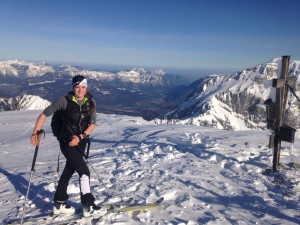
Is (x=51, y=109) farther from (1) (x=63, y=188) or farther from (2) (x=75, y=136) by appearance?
(1) (x=63, y=188)

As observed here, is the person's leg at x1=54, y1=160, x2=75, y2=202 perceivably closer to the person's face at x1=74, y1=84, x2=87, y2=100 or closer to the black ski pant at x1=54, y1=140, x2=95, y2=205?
the black ski pant at x1=54, y1=140, x2=95, y2=205

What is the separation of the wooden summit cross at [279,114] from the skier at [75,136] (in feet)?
22.9

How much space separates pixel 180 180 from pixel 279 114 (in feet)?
14.2

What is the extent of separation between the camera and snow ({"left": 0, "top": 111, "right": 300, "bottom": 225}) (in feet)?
27.3

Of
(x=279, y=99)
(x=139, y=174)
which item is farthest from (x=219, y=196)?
(x=279, y=99)

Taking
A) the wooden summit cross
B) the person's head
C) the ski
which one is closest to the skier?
the person's head

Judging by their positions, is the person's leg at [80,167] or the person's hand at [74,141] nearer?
the person's hand at [74,141]

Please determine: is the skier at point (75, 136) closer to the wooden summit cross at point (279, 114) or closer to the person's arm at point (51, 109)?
the person's arm at point (51, 109)

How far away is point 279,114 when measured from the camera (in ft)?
37.9

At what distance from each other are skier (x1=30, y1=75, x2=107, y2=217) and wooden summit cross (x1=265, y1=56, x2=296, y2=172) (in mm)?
6987

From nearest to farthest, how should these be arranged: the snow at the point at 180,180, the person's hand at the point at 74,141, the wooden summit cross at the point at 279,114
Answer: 1. the person's hand at the point at 74,141
2. the snow at the point at 180,180
3. the wooden summit cross at the point at 279,114

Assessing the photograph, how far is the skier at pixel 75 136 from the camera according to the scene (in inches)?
298

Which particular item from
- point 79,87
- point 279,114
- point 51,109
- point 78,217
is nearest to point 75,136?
point 51,109

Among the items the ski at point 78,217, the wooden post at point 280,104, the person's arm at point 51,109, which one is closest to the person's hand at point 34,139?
the person's arm at point 51,109
